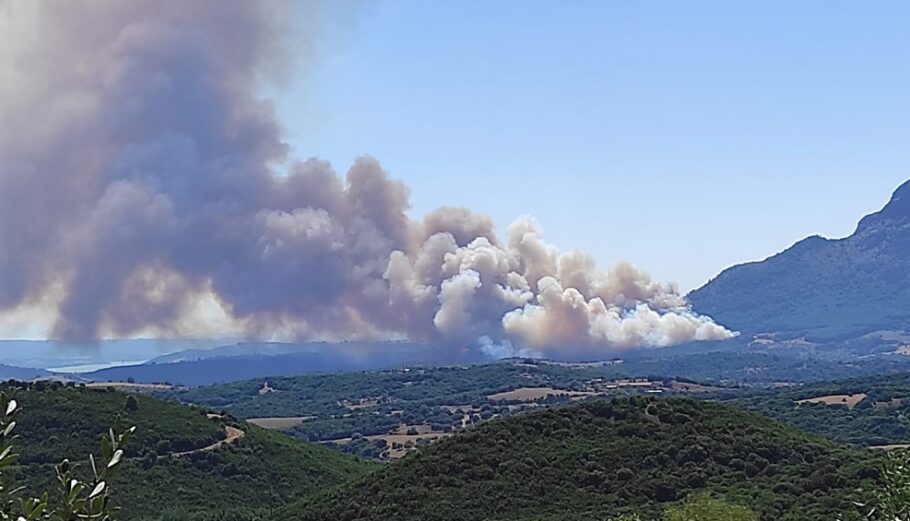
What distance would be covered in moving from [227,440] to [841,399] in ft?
292

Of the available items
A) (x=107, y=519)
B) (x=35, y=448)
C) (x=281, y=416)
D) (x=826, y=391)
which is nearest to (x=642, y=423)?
(x=35, y=448)

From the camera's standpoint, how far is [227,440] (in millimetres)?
85438

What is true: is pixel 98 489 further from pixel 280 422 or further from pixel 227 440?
pixel 280 422

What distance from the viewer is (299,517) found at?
180ft

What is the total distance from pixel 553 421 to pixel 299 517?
20778mm

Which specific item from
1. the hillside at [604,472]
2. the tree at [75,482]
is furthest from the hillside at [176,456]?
the tree at [75,482]

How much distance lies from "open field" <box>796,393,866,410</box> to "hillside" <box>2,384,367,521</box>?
71.2m

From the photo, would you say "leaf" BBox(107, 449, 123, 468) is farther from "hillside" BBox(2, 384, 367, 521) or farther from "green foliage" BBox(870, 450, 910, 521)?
"hillside" BBox(2, 384, 367, 521)

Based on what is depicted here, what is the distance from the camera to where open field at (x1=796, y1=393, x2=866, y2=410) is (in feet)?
420

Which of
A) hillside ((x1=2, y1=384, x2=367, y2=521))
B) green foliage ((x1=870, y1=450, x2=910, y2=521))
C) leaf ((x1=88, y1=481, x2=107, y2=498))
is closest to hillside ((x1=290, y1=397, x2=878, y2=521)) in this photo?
hillside ((x1=2, y1=384, x2=367, y2=521))

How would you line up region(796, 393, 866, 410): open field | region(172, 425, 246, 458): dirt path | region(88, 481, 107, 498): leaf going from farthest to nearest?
region(796, 393, 866, 410): open field < region(172, 425, 246, 458): dirt path < region(88, 481, 107, 498): leaf

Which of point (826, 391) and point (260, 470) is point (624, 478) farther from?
point (826, 391)

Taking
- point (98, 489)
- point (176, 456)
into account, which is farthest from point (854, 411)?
point (98, 489)

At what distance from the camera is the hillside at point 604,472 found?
49906mm
